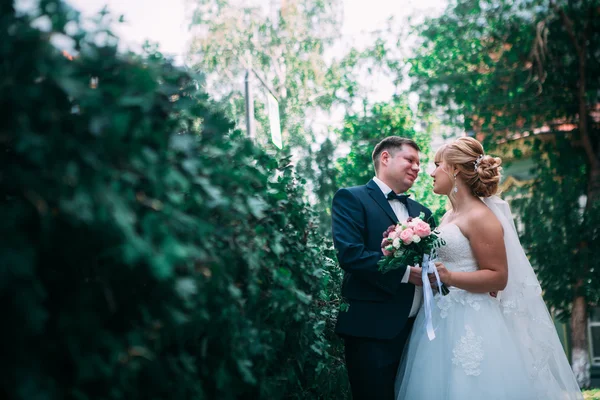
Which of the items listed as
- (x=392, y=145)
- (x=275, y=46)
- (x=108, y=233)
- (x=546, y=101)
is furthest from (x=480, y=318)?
(x=275, y=46)

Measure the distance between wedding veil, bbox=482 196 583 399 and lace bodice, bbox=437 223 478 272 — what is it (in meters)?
0.34

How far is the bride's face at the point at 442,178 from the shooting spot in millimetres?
4840

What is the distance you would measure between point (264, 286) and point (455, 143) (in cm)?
261

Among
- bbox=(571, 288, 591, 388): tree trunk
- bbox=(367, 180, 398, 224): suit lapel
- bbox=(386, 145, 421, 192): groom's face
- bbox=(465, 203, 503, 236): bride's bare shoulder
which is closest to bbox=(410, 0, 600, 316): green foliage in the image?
bbox=(571, 288, 591, 388): tree trunk

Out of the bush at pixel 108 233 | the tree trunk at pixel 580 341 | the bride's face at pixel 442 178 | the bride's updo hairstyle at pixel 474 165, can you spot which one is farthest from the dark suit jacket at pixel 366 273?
the tree trunk at pixel 580 341

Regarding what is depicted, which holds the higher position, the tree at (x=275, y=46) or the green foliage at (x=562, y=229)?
the tree at (x=275, y=46)

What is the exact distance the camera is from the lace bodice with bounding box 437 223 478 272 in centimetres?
455

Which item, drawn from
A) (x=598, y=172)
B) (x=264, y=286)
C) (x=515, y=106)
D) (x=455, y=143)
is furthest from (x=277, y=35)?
(x=264, y=286)

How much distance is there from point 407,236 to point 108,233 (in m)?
2.78

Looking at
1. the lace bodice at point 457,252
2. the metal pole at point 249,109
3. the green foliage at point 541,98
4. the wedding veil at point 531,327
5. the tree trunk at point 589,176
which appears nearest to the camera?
the wedding veil at point 531,327

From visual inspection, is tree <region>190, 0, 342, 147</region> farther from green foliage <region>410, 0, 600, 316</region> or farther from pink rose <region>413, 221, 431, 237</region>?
pink rose <region>413, 221, 431, 237</region>

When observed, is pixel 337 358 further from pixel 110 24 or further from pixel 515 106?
pixel 515 106

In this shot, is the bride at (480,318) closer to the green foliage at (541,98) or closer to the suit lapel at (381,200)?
the suit lapel at (381,200)

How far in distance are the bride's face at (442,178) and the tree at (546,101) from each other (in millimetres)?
8102
